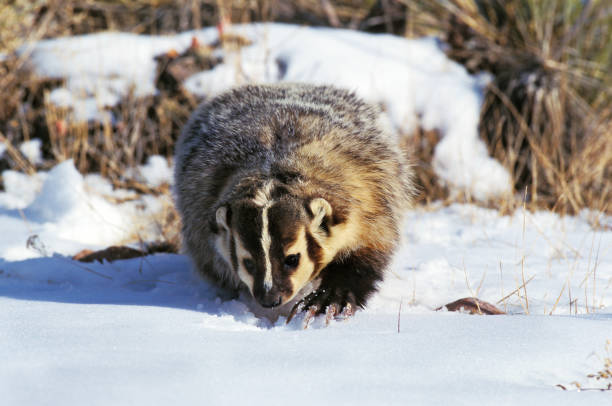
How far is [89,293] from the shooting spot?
313 centimetres

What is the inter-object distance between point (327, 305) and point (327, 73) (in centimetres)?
382

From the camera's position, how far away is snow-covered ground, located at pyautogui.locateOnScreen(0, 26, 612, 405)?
1.76m

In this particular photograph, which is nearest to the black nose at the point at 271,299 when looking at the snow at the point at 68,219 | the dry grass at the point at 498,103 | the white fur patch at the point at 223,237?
the white fur patch at the point at 223,237

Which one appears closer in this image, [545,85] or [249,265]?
[249,265]

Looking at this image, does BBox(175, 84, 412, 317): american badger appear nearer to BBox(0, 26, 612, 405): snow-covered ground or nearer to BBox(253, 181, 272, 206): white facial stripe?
BBox(253, 181, 272, 206): white facial stripe

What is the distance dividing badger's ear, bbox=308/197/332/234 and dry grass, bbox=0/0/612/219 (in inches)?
120

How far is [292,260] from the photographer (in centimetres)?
254

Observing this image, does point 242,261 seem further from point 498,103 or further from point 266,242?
point 498,103

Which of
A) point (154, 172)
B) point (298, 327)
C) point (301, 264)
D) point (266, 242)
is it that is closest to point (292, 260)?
point (301, 264)

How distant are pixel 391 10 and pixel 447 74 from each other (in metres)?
1.15

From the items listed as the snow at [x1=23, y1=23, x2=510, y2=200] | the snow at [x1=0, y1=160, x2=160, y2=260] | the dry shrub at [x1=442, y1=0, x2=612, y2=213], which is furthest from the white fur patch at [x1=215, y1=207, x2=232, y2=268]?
the dry shrub at [x1=442, y1=0, x2=612, y2=213]

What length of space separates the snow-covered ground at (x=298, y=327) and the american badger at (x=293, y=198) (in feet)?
0.64

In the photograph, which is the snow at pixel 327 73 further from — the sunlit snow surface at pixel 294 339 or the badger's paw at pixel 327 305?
the badger's paw at pixel 327 305

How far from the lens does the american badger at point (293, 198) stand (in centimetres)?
251
